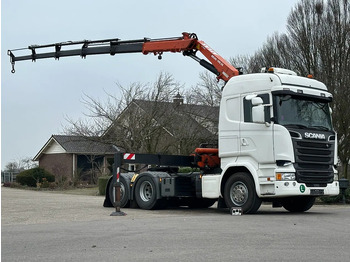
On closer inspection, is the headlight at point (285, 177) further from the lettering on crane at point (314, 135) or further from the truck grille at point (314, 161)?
the lettering on crane at point (314, 135)

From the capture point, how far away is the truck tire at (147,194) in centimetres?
1802

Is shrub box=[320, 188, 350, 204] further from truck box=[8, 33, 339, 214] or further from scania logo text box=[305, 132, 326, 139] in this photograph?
scania logo text box=[305, 132, 326, 139]

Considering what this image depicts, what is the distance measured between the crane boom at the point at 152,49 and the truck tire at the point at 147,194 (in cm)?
380

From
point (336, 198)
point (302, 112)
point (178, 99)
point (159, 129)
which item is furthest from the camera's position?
point (178, 99)

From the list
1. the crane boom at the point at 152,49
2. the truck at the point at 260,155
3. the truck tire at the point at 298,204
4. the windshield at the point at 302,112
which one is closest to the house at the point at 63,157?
the crane boom at the point at 152,49

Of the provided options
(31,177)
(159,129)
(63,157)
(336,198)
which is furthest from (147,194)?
(63,157)

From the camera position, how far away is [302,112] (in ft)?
51.8

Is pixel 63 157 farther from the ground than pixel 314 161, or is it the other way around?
pixel 63 157

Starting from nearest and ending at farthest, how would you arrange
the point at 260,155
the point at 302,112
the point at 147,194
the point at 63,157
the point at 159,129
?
1. the point at 260,155
2. the point at 302,112
3. the point at 147,194
4. the point at 159,129
5. the point at 63,157

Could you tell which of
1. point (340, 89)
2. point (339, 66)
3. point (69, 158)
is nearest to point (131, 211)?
point (340, 89)

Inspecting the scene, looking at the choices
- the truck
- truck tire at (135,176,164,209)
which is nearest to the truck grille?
the truck

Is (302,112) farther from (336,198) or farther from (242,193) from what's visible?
(336,198)

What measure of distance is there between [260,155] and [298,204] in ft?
10.1

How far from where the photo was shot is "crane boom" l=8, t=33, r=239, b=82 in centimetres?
1858
